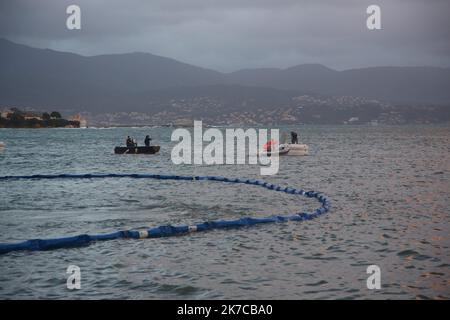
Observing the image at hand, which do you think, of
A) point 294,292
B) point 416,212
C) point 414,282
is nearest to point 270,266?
point 294,292

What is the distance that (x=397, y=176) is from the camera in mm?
33562

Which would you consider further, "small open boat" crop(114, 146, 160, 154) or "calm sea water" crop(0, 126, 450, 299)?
"small open boat" crop(114, 146, 160, 154)

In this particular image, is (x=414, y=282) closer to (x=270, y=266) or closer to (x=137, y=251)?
(x=270, y=266)

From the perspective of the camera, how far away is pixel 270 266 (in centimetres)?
1143

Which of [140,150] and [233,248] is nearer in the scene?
[233,248]

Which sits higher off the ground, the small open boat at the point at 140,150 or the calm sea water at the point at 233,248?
the small open boat at the point at 140,150

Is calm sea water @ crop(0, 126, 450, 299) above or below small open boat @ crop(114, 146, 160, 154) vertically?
below

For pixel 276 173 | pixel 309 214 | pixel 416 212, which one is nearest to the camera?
pixel 309 214

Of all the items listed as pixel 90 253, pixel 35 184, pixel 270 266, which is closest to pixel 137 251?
pixel 90 253

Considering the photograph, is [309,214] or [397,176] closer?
[309,214]

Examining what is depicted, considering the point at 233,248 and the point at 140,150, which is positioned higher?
the point at 140,150

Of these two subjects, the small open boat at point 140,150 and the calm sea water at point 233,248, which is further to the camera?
the small open boat at point 140,150
